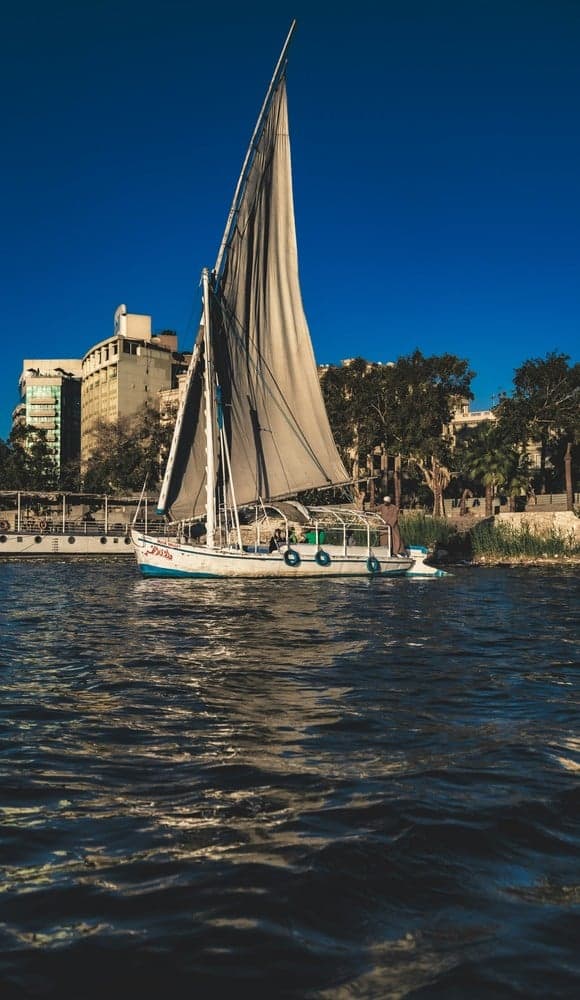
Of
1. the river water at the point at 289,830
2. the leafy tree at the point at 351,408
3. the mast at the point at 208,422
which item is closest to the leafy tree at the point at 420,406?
the leafy tree at the point at 351,408

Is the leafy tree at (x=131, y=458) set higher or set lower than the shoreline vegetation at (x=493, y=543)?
higher

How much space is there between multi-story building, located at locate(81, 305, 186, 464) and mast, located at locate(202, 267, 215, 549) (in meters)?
109

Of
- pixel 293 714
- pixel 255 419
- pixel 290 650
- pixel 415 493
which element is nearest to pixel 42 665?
pixel 290 650

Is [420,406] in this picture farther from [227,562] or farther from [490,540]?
[227,562]

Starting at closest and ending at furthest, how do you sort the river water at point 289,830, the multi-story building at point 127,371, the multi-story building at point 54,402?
the river water at point 289,830 → the multi-story building at point 127,371 → the multi-story building at point 54,402

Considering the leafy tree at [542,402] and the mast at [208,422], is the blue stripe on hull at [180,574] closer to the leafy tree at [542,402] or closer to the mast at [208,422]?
the mast at [208,422]

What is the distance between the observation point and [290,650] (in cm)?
1241

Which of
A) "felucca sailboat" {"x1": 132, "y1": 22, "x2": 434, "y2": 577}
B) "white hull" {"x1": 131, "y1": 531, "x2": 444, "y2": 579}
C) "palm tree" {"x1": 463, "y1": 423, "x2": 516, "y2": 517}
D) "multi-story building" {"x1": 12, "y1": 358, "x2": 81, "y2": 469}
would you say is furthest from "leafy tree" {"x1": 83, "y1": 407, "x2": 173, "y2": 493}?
"white hull" {"x1": 131, "y1": 531, "x2": 444, "y2": 579}

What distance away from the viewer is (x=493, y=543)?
52.2m

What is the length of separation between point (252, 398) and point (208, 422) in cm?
294

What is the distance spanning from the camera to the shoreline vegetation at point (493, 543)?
5075 cm

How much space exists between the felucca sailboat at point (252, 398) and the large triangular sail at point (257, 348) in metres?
0.04

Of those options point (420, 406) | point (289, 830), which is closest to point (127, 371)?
point (420, 406)

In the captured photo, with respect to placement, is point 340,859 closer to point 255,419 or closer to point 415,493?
point 255,419
